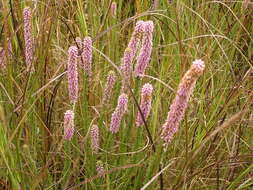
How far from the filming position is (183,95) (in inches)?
32.7

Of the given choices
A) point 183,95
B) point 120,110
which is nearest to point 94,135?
point 120,110

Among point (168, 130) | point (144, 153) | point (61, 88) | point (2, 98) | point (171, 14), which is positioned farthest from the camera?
point (171, 14)

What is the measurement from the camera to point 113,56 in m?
1.71

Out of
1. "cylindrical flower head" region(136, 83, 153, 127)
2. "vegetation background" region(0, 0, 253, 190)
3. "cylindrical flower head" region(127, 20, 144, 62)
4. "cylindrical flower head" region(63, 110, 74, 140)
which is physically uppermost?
"cylindrical flower head" region(127, 20, 144, 62)

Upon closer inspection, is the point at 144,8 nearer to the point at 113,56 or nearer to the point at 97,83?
the point at 113,56

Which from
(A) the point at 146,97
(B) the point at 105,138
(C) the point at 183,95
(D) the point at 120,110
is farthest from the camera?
(B) the point at 105,138

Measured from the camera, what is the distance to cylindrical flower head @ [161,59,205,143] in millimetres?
796

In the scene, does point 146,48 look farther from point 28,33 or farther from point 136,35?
point 28,33

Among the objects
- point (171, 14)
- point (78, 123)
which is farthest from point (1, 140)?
point (171, 14)

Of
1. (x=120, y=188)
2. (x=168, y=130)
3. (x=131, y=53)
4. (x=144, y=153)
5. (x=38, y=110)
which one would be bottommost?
(x=120, y=188)

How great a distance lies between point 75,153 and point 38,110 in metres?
0.18

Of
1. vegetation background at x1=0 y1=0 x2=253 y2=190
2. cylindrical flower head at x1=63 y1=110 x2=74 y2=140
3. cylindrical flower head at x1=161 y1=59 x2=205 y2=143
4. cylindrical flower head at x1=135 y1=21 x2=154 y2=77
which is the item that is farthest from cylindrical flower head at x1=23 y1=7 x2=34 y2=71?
cylindrical flower head at x1=161 y1=59 x2=205 y2=143

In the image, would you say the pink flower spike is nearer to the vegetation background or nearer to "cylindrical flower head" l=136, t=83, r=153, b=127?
the vegetation background

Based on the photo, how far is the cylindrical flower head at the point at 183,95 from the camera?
80 cm
